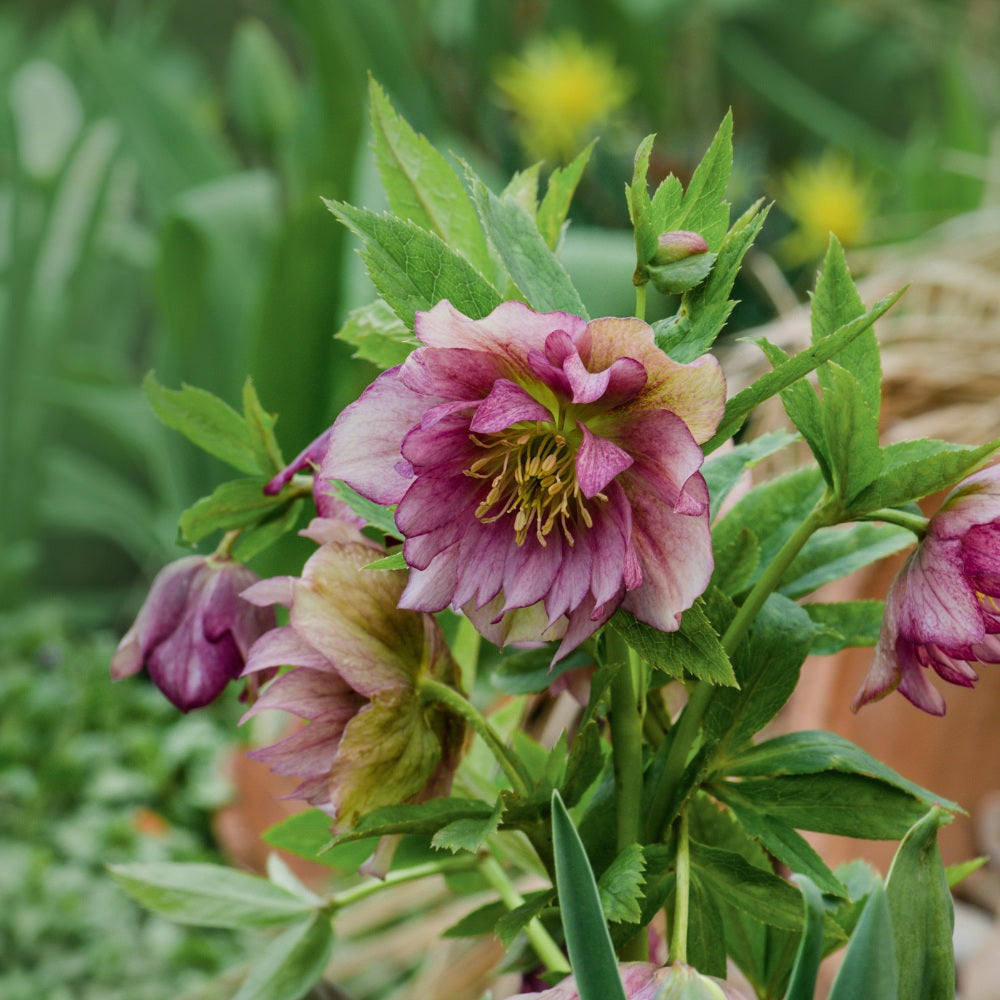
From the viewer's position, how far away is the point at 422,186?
22cm

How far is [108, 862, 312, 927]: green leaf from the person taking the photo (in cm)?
25

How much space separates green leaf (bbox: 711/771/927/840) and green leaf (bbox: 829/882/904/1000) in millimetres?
32

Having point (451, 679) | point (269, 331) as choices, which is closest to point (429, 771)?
point (451, 679)

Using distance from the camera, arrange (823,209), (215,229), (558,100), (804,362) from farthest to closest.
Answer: (558,100) → (823,209) → (215,229) → (804,362)

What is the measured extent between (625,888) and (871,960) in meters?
0.04

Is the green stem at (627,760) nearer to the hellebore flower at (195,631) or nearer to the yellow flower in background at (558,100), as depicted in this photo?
the hellebore flower at (195,631)

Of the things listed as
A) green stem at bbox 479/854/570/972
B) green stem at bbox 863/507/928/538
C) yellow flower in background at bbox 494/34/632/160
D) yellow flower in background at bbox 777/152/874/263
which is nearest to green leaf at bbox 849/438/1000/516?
green stem at bbox 863/507/928/538

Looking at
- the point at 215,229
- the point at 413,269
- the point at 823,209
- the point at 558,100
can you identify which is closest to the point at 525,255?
the point at 413,269

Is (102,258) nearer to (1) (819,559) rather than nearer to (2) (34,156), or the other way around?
(2) (34,156)

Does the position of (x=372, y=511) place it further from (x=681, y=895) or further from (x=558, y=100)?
(x=558, y=100)

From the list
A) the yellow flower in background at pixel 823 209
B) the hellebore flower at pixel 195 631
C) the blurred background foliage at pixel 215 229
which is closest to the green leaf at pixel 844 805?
the hellebore flower at pixel 195 631

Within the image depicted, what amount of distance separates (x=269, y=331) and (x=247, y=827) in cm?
36

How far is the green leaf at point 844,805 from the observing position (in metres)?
0.21

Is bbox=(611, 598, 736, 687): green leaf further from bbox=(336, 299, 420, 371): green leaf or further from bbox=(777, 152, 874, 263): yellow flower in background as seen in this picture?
bbox=(777, 152, 874, 263): yellow flower in background
